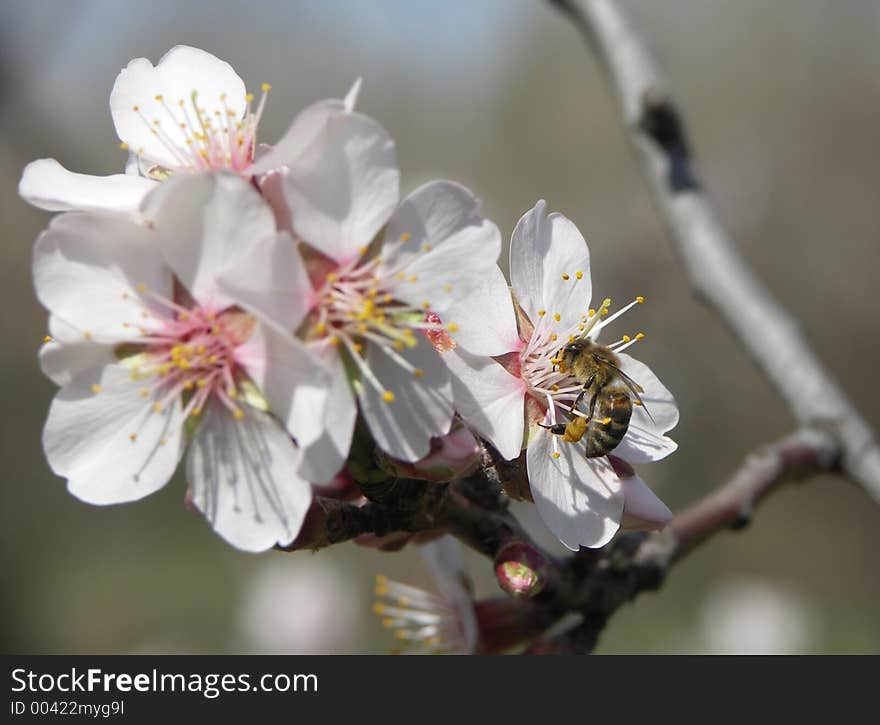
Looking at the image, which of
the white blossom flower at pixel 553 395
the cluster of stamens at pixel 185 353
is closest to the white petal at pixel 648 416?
the white blossom flower at pixel 553 395

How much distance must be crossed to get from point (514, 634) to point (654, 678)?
14.3 inches

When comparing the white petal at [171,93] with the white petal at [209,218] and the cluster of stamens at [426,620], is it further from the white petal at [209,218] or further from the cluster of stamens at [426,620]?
the cluster of stamens at [426,620]

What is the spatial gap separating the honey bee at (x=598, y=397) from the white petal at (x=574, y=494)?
0.04 metres

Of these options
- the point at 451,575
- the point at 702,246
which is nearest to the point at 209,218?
the point at 451,575

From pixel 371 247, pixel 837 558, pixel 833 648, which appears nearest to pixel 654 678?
pixel 371 247

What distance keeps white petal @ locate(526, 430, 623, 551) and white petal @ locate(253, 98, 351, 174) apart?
23.8 inches

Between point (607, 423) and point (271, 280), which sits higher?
point (271, 280)

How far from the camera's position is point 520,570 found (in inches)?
63.1

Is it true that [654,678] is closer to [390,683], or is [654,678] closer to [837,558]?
[390,683]

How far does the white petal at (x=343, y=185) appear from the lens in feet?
4.09

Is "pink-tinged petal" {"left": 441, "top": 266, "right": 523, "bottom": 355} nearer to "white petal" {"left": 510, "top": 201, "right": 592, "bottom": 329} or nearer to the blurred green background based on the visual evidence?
"white petal" {"left": 510, "top": 201, "right": 592, "bottom": 329}

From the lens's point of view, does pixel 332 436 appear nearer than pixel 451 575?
Yes

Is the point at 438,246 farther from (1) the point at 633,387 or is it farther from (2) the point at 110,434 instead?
(2) the point at 110,434

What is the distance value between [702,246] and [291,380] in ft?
5.58
